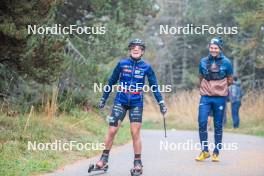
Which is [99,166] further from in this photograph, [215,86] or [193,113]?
[193,113]

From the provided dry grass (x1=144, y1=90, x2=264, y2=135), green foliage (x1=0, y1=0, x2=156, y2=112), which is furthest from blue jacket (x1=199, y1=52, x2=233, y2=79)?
dry grass (x1=144, y1=90, x2=264, y2=135)

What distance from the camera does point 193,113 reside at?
Answer: 78.1 feet

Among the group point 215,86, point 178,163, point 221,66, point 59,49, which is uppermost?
point 59,49

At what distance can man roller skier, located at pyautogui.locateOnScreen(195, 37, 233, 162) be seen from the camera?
9906mm

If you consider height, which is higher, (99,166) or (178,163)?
(99,166)

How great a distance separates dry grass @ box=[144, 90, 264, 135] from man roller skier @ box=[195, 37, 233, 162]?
8.20 m

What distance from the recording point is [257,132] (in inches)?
712

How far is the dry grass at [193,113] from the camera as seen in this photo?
67.5ft

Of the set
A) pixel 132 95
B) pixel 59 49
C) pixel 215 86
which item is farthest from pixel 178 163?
pixel 59 49

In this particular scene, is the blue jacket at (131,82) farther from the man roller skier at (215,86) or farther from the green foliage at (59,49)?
the green foliage at (59,49)

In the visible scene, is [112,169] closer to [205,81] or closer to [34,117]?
[205,81]

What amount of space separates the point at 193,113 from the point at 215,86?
14.0 meters

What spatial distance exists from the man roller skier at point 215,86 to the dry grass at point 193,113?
26.9ft

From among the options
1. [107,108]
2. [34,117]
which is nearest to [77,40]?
[107,108]
